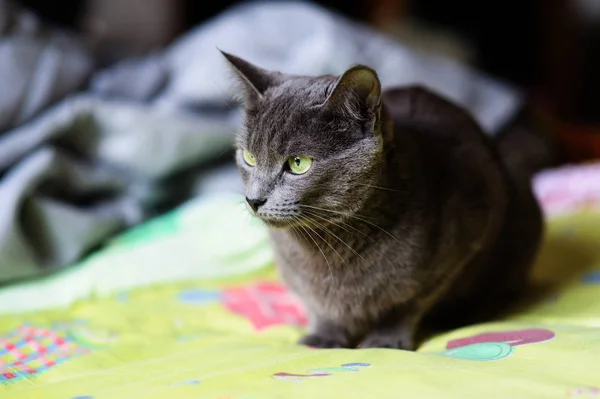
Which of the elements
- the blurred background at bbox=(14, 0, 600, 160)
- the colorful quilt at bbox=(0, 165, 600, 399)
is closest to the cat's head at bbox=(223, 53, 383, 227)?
the colorful quilt at bbox=(0, 165, 600, 399)

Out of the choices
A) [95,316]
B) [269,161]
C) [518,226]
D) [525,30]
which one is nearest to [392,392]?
[269,161]

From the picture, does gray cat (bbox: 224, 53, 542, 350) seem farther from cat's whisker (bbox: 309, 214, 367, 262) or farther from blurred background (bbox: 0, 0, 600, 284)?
blurred background (bbox: 0, 0, 600, 284)

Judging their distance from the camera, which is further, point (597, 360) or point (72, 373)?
point (72, 373)

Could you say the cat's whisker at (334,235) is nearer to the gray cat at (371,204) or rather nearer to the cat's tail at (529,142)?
the gray cat at (371,204)

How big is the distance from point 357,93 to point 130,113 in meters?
0.88

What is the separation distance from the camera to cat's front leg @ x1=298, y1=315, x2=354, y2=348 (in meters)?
1.13

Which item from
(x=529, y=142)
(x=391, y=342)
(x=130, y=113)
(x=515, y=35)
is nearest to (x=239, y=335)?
(x=391, y=342)

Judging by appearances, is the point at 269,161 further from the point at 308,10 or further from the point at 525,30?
the point at 525,30

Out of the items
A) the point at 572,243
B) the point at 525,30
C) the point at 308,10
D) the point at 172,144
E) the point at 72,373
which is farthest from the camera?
the point at 525,30

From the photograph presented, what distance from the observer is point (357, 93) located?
955mm

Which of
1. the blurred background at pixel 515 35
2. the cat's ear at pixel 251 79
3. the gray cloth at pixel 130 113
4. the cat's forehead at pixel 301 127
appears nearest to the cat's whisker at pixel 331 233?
the cat's forehead at pixel 301 127

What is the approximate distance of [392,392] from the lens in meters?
0.77

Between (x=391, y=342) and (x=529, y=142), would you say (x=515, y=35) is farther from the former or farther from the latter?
(x=391, y=342)

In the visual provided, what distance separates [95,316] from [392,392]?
0.78 metres
